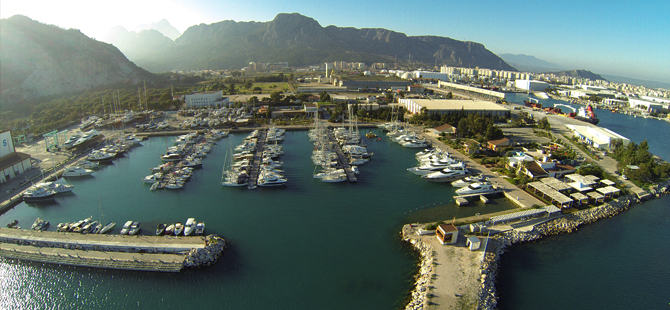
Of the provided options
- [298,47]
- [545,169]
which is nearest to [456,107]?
[545,169]

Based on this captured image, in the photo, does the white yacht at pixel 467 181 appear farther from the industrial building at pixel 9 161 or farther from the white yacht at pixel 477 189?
the industrial building at pixel 9 161

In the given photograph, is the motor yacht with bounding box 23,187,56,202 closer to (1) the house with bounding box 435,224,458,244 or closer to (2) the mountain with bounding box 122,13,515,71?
(1) the house with bounding box 435,224,458,244

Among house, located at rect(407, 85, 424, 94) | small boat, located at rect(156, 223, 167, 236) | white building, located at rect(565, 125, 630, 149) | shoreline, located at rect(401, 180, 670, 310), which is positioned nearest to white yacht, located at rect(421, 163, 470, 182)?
shoreline, located at rect(401, 180, 670, 310)

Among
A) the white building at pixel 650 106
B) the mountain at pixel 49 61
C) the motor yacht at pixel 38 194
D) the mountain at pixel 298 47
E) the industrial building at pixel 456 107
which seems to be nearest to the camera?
the motor yacht at pixel 38 194

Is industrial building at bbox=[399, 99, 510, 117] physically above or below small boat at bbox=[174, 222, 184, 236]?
above

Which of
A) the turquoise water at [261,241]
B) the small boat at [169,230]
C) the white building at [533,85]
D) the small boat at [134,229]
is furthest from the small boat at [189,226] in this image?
the white building at [533,85]

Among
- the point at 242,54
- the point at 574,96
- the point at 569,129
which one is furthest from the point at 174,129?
the point at 242,54

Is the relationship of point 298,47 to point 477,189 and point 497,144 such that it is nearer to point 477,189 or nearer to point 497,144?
point 497,144

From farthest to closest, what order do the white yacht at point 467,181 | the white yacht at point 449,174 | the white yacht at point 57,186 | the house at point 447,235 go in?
the white yacht at point 449,174
the white yacht at point 467,181
the white yacht at point 57,186
the house at point 447,235
